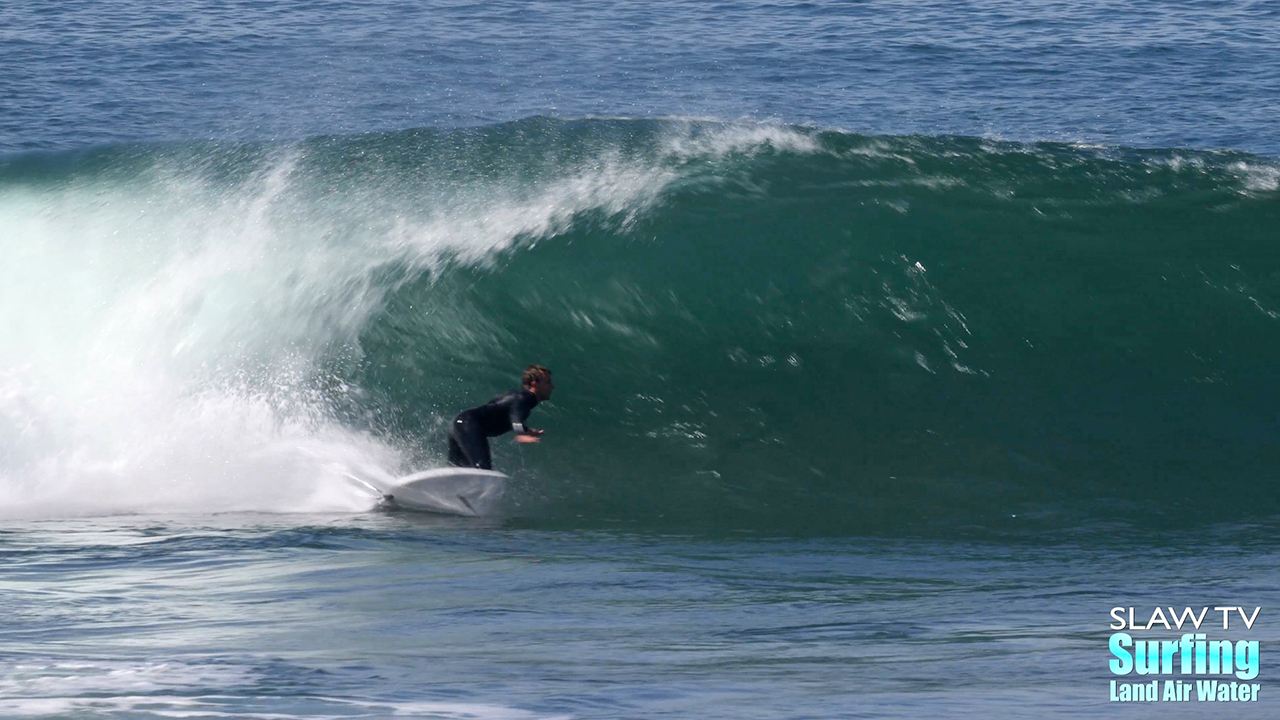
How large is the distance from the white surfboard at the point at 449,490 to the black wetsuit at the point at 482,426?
0.45ft

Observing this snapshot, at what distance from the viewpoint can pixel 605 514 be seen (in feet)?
28.3

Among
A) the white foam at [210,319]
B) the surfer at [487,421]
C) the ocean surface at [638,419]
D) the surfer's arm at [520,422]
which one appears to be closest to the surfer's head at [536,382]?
the surfer at [487,421]

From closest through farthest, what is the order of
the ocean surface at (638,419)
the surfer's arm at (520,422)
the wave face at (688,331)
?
1. the ocean surface at (638,419)
2. the surfer's arm at (520,422)
3. the wave face at (688,331)

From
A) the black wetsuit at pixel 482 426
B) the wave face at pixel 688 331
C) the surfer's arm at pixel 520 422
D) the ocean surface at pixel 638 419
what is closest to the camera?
the ocean surface at pixel 638 419

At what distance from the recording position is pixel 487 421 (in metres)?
8.45

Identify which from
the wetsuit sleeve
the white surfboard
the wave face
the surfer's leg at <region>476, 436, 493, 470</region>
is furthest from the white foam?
the wetsuit sleeve

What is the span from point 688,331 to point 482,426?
2.45 metres

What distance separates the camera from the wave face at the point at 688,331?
9.02 meters

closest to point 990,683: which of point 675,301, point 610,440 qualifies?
point 610,440

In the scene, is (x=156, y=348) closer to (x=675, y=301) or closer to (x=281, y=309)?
(x=281, y=309)

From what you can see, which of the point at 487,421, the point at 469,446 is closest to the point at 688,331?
the point at 487,421

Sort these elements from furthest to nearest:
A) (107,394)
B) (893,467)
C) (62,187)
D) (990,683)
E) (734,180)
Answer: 1. (62,187)
2. (734,180)
3. (107,394)
4. (893,467)
5. (990,683)

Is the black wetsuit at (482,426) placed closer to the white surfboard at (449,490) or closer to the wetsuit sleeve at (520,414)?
the wetsuit sleeve at (520,414)

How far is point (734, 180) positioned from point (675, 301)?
5.28 feet
